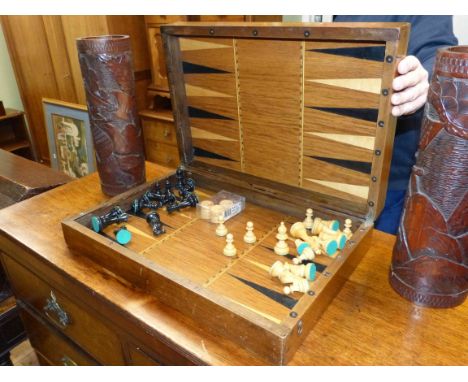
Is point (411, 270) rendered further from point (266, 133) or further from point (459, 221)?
point (266, 133)

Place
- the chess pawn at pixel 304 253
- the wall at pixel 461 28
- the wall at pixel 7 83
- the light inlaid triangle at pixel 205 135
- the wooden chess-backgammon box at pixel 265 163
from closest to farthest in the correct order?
the wooden chess-backgammon box at pixel 265 163 < the chess pawn at pixel 304 253 < the light inlaid triangle at pixel 205 135 < the wall at pixel 461 28 < the wall at pixel 7 83

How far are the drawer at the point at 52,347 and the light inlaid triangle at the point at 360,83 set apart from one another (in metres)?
1.00

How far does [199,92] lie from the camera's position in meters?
1.20

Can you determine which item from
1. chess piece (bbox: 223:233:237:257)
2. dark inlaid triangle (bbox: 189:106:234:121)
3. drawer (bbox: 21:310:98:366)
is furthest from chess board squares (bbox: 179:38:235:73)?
drawer (bbox: 21:310:98:366)

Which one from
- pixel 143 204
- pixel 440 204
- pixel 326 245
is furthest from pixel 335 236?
pixel 143 204

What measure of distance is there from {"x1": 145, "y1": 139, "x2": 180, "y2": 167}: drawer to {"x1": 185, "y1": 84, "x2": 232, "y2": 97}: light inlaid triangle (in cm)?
152

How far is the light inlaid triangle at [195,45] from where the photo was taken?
1093 mm

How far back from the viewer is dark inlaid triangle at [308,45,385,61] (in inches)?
32.4

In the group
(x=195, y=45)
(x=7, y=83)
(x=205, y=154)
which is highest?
(x=195, y=45)

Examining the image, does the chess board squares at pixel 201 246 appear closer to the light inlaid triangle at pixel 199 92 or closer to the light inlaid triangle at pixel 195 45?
the light inlaid triangle at pixel 199 92

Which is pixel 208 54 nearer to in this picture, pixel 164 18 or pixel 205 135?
pixel 205 135

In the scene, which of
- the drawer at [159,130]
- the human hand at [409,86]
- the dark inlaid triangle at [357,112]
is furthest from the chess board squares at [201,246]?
the drawer at [159,130]

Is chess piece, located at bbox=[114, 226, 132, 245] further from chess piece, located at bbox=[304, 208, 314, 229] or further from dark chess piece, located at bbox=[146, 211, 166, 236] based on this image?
chess piece, located at bbox=[304, 208, 314, 229]

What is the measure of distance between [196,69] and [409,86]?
612 mm
